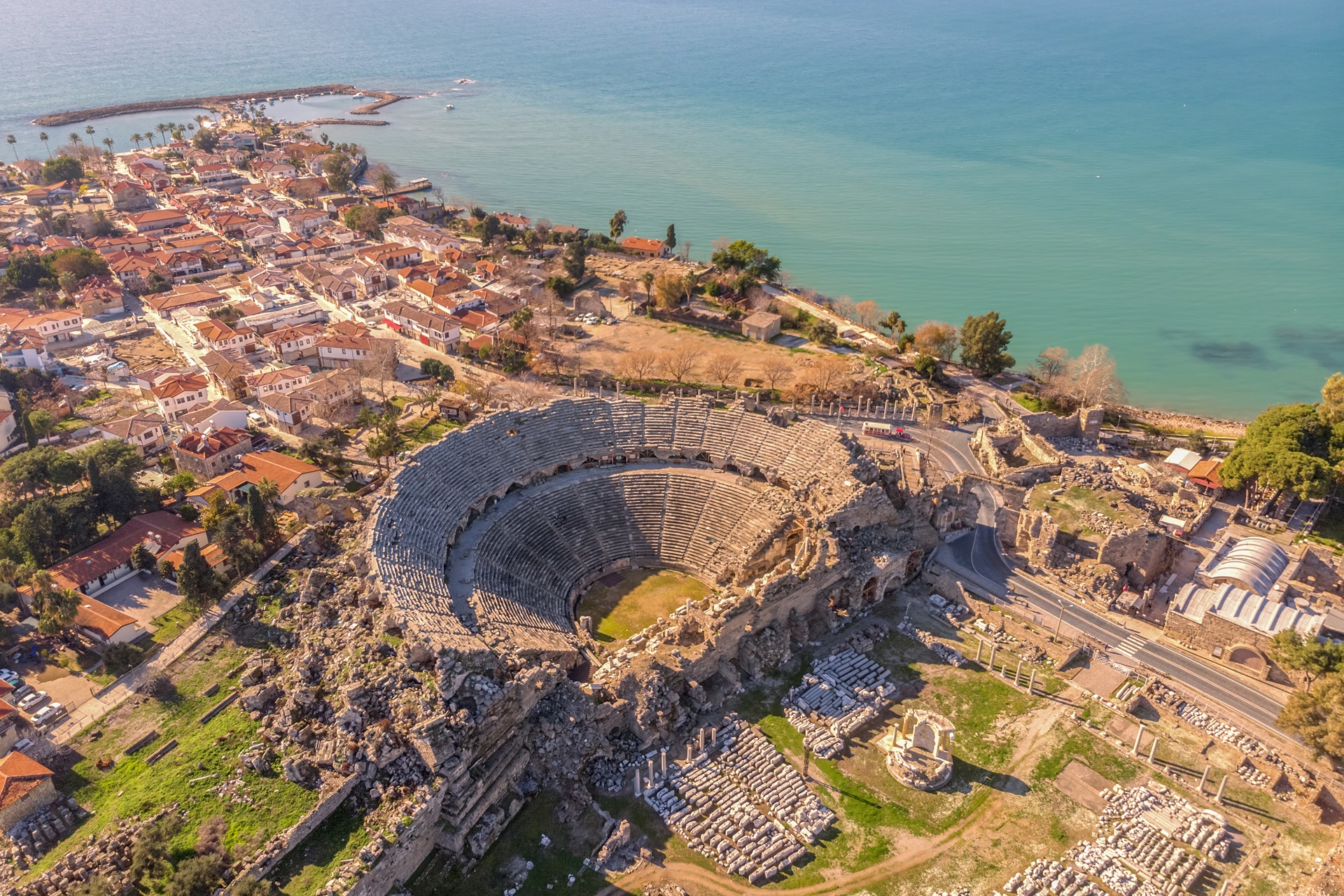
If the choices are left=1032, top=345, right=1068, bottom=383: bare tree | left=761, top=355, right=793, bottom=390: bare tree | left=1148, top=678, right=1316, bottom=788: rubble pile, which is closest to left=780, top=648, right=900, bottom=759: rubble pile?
left=1148, top=678, right=1316, bottom=788: rubble pile

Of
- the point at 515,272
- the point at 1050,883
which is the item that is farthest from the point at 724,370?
the point at 1050,883

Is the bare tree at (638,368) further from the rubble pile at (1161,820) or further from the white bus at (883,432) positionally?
the rubble pile at (1161,820)

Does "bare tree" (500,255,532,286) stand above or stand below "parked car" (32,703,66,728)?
above

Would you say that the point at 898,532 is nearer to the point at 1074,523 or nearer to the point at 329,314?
the point at 1074,523

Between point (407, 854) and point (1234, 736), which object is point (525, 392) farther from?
point (1234, 736)

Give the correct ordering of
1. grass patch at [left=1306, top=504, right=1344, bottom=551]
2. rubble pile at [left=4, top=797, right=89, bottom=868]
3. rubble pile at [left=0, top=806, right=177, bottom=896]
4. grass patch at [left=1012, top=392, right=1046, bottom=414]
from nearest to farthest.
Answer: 1. rubble pile at [left=0, top=806, right=177, bottom=896]
2. rubble pile at [left=4, top=797, right=89, bottom=868]
3. grass patch at [left=1306, top=504, right=1344, bottom=551]
4. grass patch at [left=1012, top=392, right=1046, bottom=414]

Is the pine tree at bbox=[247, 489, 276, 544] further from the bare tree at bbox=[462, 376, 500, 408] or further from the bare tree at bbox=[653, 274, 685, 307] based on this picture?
the bare tree at bbox=[653, 274, 685, 307]

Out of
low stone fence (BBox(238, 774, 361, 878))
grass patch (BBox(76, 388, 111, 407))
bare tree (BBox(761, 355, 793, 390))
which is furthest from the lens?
bare tree (BBox(761, 355, 793, 390))

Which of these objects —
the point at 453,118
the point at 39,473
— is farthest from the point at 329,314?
the point at 453,118
